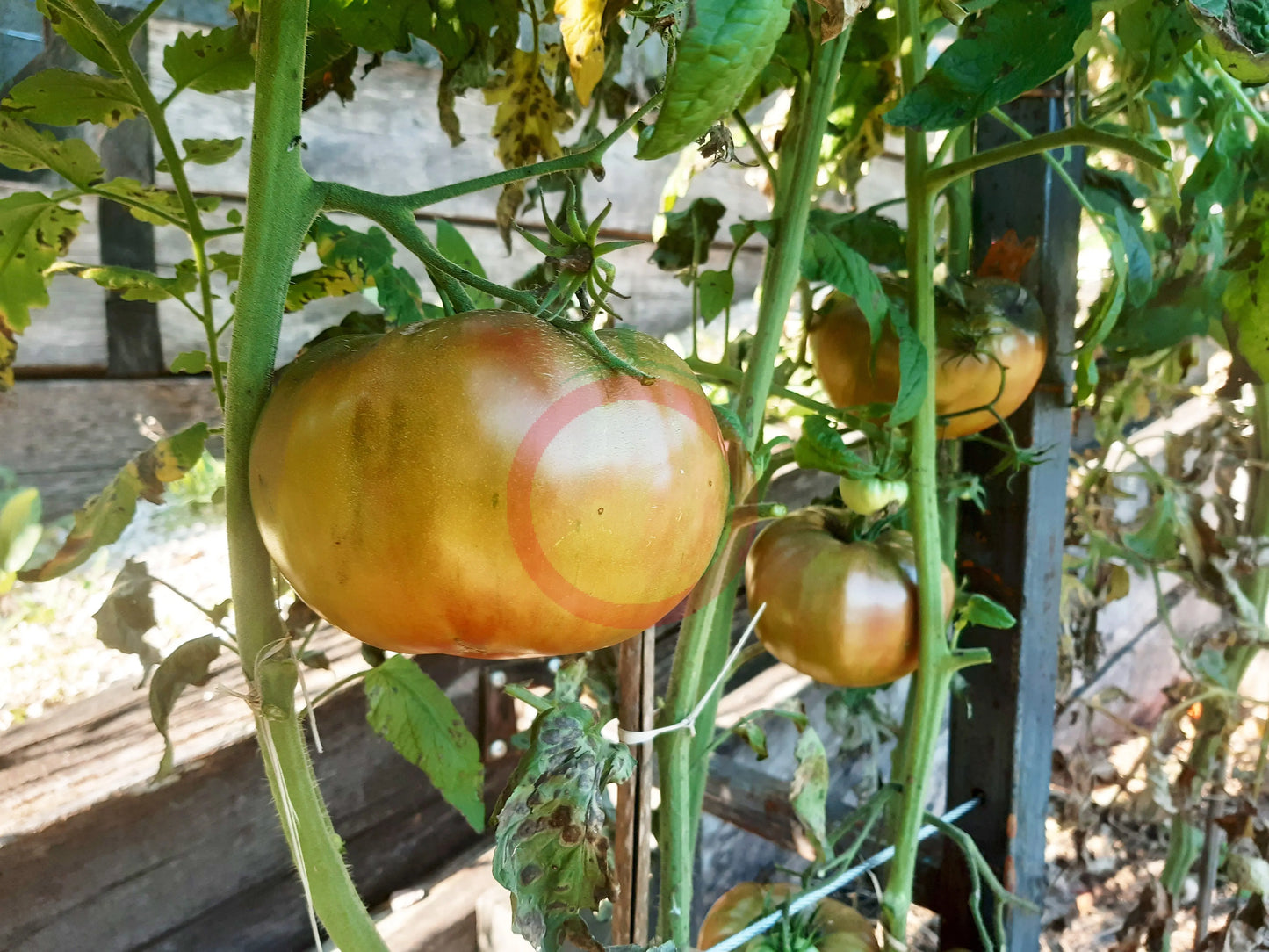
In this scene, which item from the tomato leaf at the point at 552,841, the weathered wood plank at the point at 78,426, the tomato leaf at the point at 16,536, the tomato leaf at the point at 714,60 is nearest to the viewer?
the tomato leaf at the point at 714,60

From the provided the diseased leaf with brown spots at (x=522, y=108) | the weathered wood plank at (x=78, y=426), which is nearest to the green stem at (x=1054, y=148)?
the diseased leaf with brown spots at (x=522, y=108)

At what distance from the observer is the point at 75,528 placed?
449 millimetres

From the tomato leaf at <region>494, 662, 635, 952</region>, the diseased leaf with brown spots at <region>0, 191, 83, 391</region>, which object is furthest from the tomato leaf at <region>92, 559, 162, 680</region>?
the tomato leaf at <region>494, 662, 635, 952</region>

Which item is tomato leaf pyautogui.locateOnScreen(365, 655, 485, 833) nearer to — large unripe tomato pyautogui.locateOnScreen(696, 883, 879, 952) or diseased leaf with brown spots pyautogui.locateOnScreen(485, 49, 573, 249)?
diseased leaf with brown spots pyautogui.locateOnScreen(485, 49, 573, 249)

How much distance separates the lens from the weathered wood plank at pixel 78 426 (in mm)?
800

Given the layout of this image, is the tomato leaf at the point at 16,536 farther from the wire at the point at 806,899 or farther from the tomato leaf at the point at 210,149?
the wire at the point at 806,899

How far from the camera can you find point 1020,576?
29.8 inches

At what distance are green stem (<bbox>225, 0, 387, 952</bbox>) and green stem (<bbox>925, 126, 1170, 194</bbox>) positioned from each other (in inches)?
16.4

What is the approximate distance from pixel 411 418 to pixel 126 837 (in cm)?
63

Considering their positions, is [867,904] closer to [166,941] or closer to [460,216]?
[166,941]

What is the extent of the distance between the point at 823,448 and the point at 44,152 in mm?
438

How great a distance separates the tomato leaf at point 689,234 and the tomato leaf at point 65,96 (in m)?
0.35

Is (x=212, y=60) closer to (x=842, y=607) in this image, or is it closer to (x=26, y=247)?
(x=26, y=247)

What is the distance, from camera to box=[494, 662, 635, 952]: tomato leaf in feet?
1.03
